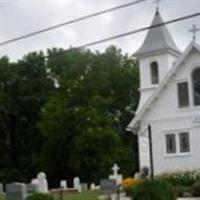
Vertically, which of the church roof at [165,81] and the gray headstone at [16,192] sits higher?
the church roof at [165,81]

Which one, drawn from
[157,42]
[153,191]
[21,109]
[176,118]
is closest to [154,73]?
[157,42]

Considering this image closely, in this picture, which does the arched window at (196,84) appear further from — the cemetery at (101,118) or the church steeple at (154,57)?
the church steeple at (154,57)

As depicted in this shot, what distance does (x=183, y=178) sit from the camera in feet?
123

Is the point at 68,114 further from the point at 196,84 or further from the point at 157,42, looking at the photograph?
the point at 196,84

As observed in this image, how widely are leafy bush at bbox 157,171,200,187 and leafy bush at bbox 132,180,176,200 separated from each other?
13811 millimetres

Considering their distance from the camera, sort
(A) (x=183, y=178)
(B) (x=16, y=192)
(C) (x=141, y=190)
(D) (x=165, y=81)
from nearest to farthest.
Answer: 1. (C) (x=141, y=190)
2. (B) (x=16, y=192)
3. (A) (x=183, y=178)
4. (D) (x=165, y=81)

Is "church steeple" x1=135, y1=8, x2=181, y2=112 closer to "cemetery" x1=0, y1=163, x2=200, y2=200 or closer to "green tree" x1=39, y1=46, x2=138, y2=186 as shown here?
"cemetery" x1=0, y1=163, x2=200, y2=200

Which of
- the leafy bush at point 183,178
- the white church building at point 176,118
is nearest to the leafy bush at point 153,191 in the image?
the leafy bush at point 183,178

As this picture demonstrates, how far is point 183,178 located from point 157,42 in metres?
13.9

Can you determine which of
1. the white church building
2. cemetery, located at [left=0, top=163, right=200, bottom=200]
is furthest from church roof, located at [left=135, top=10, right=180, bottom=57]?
cemetery, located at [left=0, top=163, right=200, bottom=200]

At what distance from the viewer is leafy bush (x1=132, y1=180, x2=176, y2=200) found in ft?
72.9

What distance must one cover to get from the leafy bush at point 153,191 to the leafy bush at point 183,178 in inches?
544

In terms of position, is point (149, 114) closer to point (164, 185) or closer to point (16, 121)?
point (164, 185)

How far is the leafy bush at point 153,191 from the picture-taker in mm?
22219
